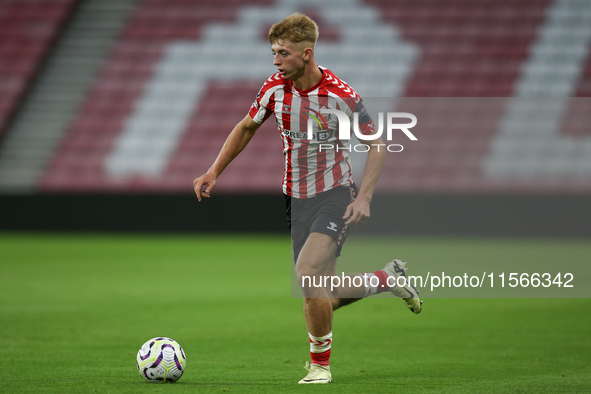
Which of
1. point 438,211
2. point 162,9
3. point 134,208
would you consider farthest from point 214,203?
point 438,211

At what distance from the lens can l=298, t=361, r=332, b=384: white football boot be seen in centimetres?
458

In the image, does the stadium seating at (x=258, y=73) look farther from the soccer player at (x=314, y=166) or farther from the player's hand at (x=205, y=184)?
the player's hand at (x=205, y=184)

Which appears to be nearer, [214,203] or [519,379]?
[519,379]

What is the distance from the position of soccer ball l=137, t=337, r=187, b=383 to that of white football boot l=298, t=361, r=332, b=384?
71cm

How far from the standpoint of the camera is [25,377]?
4754mm

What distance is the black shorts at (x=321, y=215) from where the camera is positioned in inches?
185

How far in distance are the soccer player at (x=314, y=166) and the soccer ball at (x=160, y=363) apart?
0.74 metres

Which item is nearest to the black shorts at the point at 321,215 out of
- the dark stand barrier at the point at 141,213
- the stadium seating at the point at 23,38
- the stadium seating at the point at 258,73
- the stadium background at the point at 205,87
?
the stadium background at the point at 205,87

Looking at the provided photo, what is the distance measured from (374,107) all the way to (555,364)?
226cm

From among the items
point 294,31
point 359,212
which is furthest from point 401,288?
point 294,31

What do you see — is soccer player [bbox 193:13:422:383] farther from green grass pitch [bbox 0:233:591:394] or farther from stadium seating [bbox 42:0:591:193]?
stadium seating [bbox 42:0:591:193]

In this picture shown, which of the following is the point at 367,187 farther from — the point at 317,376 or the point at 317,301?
the point at 317,376

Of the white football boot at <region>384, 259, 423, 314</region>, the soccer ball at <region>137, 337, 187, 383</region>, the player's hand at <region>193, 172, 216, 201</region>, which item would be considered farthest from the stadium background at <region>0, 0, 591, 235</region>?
the soccer ball at <region>137, 337, 187, 383</region>

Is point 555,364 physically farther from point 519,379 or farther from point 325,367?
point 325,367
